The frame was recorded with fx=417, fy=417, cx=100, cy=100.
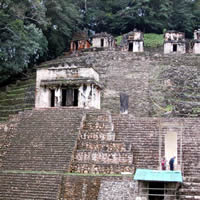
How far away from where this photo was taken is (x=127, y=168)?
559 inches

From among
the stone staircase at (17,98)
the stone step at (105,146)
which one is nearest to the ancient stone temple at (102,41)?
the stone staircase at (17,98)

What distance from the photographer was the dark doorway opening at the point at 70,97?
19203mm

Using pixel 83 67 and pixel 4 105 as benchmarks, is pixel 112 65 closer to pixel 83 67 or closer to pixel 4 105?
pixel 4 105

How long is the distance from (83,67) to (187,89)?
9030 mm

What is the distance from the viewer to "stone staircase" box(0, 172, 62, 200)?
13266 mm

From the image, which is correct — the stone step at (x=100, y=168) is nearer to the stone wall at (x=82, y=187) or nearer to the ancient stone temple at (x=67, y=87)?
the stone wall at (x=82, y=187)

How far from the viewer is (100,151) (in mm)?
14766

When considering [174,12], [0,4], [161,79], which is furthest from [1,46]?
[174,12]

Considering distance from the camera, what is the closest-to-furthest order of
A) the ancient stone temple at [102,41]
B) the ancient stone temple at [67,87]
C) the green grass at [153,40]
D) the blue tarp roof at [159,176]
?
1. the blue tarp roof at [159,176]
2. the ancient stone temple at [67,87]
3. the ancient stone temple at [102,41]
4. the green grass at [153,40]

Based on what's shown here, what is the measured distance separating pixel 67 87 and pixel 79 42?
1887 cm

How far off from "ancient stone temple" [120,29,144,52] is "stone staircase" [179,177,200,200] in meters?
24.0

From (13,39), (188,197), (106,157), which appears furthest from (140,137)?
(13,39)

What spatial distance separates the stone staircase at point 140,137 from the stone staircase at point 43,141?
67.5 inches

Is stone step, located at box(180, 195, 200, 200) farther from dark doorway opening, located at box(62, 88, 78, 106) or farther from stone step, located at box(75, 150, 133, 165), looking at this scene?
dark doorway opening, located at box(62, 88, 78, 106)
